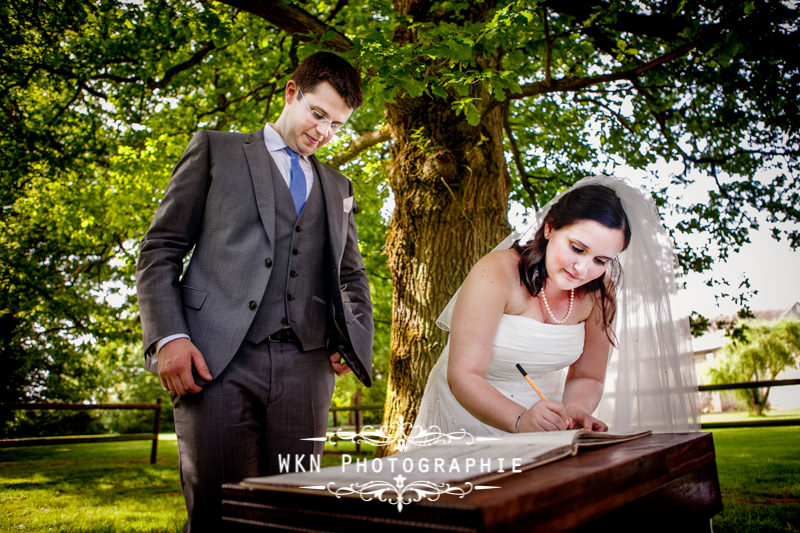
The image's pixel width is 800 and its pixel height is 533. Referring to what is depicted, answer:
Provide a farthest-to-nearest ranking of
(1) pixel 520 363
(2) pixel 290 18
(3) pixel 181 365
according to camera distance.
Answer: (2) pixel 290 18, (1) pixel 520 363, (3) pixel 181 365

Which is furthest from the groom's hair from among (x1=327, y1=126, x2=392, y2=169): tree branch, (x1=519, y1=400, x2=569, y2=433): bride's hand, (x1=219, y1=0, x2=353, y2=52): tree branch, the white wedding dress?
(x1=327, y1=126, x2=392, y2=169): tree branch

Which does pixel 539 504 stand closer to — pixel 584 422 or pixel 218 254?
pixel 584 422

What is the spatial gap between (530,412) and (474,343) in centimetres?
41

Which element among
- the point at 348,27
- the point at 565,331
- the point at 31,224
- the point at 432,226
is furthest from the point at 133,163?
the point at 565,331

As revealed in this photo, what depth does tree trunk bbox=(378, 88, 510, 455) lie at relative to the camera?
13.2 ft

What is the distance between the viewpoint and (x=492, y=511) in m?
0.75

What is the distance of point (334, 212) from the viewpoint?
2326 mm

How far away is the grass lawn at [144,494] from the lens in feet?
15.4

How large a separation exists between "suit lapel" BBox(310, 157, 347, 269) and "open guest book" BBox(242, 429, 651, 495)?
43.5 inches

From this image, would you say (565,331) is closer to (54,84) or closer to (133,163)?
(133,163)

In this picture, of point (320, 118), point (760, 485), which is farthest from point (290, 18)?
point (760, 485)

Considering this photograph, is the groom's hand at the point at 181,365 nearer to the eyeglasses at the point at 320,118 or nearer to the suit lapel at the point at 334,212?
the suit lapel at the point at 334,212

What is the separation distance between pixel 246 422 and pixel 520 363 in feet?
4.31

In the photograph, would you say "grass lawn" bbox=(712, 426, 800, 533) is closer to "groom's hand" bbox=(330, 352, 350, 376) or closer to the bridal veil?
the bridal veil
